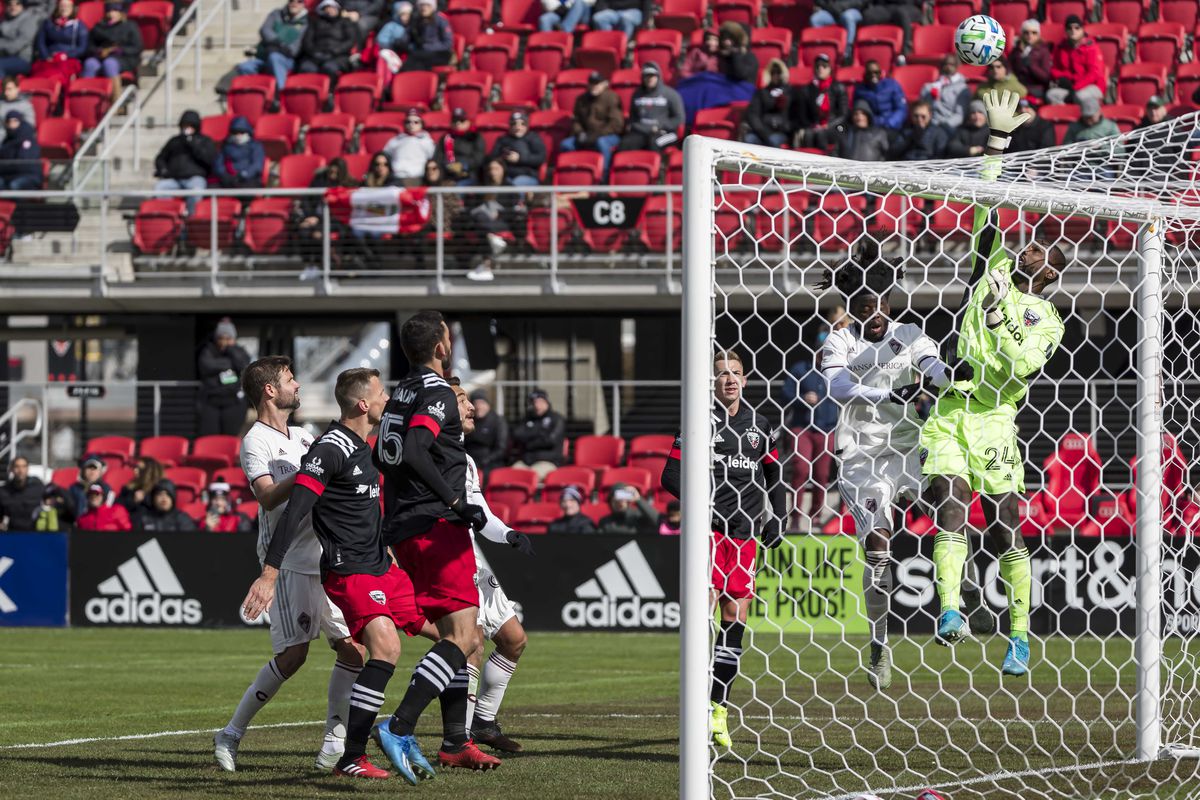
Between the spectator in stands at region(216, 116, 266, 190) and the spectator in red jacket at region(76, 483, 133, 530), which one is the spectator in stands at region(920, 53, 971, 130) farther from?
the spectator in red jacket at region(76, 483, 133, 530)

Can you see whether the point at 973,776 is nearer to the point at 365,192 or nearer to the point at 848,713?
the point at 848,713

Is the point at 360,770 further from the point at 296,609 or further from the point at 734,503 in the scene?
the point at 734,503

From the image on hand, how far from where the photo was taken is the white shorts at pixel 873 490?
9469 millimetres

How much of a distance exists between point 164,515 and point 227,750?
1111 cm

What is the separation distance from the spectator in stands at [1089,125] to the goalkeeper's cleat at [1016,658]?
11.8 meters

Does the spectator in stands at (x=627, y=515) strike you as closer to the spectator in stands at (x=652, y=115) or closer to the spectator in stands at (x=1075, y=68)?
the spectator in stands at (x=652, y=115)

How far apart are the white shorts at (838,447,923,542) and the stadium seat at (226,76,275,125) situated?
15.7 m

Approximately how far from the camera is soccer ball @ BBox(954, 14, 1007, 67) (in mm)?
9023

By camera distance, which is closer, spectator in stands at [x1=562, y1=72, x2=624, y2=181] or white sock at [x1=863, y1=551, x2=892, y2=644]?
white sock at [x1=863, y1=551, x2=892, y2=644]

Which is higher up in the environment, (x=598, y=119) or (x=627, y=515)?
(x=598, y=119)

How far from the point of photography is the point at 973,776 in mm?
7703

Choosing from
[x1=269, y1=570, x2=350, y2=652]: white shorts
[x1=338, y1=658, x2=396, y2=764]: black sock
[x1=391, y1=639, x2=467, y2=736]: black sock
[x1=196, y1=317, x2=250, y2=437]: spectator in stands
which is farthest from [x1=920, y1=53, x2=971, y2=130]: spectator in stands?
[x1=338, y1=658, x2=396, y2=764]: black sock

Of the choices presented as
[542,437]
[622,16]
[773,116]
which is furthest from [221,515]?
[622,16]

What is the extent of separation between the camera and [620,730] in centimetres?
963
